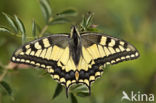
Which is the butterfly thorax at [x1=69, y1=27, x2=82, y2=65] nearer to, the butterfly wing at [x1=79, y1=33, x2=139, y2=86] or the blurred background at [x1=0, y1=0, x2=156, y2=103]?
the butterfly wing at [x1=79, y1=33, x2=139, y2=86]

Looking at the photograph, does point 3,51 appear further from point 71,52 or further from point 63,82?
point 63,82

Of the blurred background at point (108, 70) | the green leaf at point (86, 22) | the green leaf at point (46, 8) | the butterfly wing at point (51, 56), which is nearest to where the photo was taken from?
the green leaf at point (86, 22)

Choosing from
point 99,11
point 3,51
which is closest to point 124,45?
point 3,51

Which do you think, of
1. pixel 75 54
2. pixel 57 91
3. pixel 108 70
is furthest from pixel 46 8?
pixel 108 70

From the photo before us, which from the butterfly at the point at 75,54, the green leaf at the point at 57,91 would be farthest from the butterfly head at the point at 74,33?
the green leaf at the point at 57,91

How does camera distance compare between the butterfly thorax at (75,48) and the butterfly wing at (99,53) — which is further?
the butterfly thorax at (75,48)

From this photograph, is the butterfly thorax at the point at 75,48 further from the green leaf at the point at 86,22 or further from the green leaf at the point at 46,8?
the green leaf at the point at 86,22

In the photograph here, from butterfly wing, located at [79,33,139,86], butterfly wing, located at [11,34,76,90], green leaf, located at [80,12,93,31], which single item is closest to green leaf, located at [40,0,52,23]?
butterfly wing, located at [11,34,76,90]
